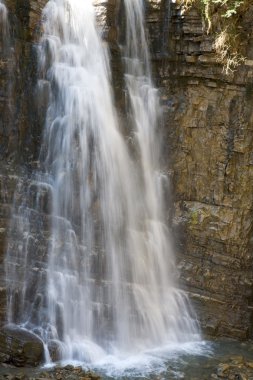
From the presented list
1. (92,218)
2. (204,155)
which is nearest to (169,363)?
→ (92,218)

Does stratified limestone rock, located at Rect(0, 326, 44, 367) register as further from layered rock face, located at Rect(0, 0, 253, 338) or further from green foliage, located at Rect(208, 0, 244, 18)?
green foliage, located at Rect(208, 0, 244, 18)

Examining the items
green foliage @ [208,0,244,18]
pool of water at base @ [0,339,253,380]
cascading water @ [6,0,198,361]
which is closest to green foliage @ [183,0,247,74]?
green foliage @ [208,0,244,18]

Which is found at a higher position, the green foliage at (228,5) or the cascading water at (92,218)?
the green foliage at (228,5)

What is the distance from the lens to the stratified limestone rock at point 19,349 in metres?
7.66

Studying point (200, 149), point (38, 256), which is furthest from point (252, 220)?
point (38, 256)

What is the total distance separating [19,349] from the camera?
25.2ft

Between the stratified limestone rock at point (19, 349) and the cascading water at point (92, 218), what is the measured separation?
353 mm

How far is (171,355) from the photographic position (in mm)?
8672

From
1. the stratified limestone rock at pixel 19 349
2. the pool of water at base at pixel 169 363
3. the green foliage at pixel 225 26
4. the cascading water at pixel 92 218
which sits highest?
the green foliage at pixel 225 26

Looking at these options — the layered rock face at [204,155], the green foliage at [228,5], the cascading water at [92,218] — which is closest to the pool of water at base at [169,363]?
the cascading water at [92,218]

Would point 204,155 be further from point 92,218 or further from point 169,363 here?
point 169,363

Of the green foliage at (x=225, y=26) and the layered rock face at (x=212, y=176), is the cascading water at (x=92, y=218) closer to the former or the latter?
the layered rock face at (x=212, y=176)

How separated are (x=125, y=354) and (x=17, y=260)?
2.58 m

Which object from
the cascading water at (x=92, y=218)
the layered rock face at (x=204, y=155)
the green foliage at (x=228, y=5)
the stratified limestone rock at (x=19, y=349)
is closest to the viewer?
the stratified limestone rock at (x=19, y=349)
